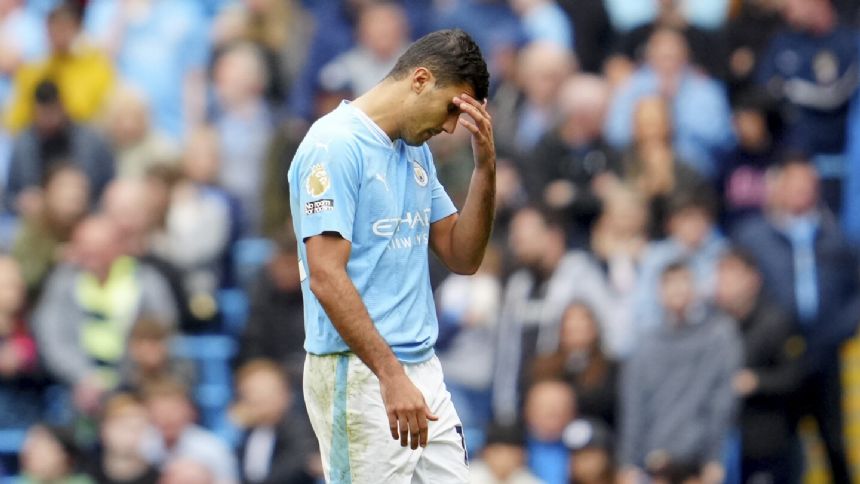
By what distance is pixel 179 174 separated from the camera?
12711 mm

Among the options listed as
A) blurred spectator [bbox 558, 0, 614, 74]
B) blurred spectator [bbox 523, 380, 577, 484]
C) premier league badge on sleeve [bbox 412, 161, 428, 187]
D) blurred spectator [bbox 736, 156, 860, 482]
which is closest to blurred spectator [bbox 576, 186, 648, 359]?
blurred spectator [bbox 523, 380, 577, 484]

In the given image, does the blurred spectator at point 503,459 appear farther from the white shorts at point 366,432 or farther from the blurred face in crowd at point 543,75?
the white shorts at point 366,432

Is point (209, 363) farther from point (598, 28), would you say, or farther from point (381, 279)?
point (381, 279)

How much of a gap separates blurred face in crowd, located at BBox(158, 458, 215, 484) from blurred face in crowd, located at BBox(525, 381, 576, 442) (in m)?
2.09

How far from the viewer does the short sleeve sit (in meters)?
5.78

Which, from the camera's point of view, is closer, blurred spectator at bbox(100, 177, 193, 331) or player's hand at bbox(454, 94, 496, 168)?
player's hand at bbox(454, 94, 496, 168)

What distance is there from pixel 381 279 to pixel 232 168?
268 inches

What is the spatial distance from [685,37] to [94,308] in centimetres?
468

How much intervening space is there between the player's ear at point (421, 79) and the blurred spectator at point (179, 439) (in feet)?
17.7

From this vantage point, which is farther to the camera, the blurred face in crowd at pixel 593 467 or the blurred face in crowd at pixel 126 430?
the blurred face in crowd at pixel 126 430

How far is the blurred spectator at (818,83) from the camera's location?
1175 centimetres

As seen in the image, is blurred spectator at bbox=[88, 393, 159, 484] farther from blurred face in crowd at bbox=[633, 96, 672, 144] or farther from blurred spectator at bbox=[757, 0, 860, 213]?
blurred spectator at bbox=[757, 0, 860, 213]

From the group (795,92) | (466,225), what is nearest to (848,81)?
(795,92)

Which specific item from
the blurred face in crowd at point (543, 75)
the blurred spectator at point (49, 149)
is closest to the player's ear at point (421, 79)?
the blurred face in crowd at point (543, 75)
